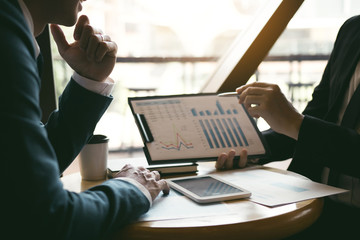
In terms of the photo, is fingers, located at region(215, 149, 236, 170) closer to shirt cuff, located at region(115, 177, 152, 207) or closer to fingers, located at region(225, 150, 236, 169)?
fingers, located at region(225, 150, 236, 169)

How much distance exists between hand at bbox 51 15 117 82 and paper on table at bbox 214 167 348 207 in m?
0.53

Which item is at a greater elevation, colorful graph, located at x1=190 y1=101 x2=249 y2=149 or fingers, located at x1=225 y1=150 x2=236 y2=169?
colorful graph, located at x1=190 y1=101 x2=249 y2=149

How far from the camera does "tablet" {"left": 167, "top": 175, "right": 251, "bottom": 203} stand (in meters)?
0.95

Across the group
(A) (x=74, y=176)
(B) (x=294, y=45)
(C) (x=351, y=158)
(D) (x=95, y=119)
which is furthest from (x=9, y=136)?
(B) (x=294, y=45)

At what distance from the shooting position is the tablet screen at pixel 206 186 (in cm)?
98

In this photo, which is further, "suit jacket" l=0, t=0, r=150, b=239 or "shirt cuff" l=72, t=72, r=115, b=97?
"shirt cuff" l=72, t=72, r=115, b=97

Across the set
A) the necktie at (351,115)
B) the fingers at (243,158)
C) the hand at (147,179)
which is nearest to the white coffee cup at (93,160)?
the hand at (147,179)

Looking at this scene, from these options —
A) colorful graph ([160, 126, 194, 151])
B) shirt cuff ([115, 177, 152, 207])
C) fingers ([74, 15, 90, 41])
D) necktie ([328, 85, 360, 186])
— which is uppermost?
fingers ([74, 15, 90, 41])

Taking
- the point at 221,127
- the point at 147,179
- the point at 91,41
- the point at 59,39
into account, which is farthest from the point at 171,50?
the point at 147,179

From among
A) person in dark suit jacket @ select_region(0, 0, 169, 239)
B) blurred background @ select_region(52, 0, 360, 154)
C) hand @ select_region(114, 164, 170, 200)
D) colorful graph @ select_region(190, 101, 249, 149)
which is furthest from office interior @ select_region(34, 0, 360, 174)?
person in dark suit jacket @ select_region(0, 0, 169, 239)

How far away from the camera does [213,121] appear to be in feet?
4.65

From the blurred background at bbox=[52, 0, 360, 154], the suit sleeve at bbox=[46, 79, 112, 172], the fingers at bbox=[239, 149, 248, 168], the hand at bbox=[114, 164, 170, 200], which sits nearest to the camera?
the hand at bbox=[114, 164, 170, 200]

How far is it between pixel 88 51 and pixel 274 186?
70 cm

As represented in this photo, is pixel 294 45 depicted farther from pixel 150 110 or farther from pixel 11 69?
pixel 11 69
